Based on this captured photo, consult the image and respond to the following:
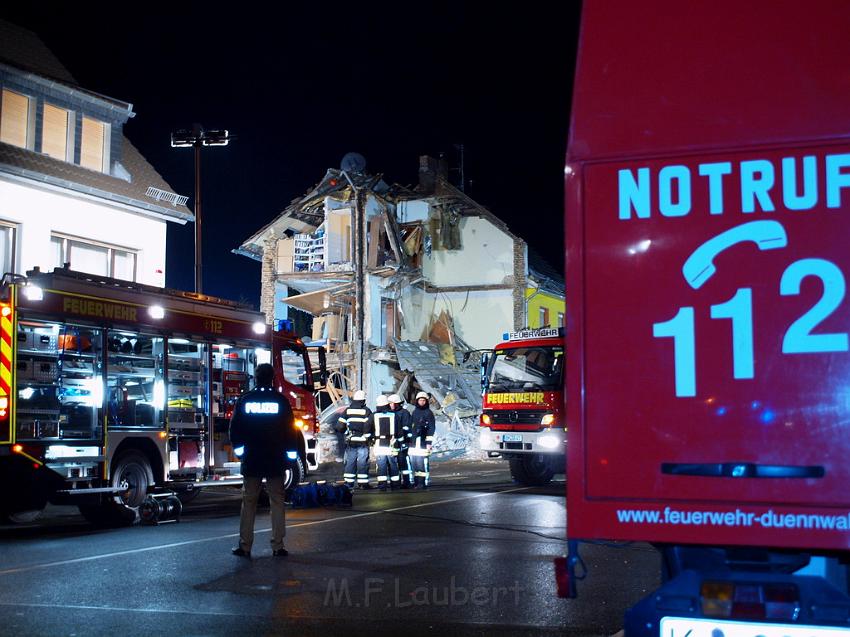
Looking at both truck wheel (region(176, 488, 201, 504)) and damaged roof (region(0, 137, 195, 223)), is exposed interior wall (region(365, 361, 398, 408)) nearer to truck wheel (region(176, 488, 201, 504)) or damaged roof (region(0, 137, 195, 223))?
damaged roof (region(0, 137, 195, 223))

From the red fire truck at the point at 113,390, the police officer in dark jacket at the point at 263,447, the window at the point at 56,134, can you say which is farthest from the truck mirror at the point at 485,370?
the window at the point at 56,134

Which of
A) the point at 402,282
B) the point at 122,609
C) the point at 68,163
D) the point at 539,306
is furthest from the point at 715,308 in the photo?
the point at 539,306

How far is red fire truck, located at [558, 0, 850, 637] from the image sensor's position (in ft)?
12.2

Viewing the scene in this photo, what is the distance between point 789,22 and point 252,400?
7.18 meters

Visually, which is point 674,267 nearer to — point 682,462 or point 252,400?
point 682,462

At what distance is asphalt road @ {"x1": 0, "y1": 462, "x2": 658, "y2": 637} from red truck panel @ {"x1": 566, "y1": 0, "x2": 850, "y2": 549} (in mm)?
2956

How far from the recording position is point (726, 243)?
12.8ft

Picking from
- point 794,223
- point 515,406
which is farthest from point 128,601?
point 515,406

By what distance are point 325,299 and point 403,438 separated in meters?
17.8

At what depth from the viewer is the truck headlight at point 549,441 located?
18.1 m

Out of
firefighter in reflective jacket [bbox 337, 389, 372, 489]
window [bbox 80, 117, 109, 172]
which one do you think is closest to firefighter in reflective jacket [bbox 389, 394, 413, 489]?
firefighter in reflective jacket [bbox 337, 389, 372, 489]

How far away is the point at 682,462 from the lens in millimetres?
3857

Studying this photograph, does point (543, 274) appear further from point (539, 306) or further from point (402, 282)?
point (402, 282)

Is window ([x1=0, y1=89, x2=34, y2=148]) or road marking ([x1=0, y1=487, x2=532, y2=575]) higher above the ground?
window ([x1=0, y1=89, x2=34, y2=148])
